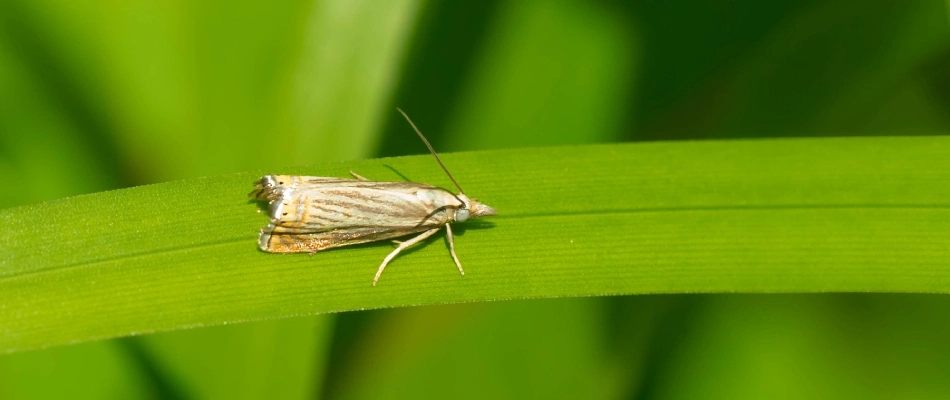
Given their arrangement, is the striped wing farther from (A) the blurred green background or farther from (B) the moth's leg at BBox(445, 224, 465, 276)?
(A) the blurred green background

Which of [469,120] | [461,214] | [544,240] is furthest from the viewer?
[469,120]

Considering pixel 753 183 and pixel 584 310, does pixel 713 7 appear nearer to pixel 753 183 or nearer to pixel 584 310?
pixel 753 183

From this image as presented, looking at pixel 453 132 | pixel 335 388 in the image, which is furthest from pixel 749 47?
pixel 335 388

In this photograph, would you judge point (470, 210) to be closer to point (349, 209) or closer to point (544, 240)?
point (544, 240)

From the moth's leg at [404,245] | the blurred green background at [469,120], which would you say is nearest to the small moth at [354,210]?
the moth's leg at [404,245]

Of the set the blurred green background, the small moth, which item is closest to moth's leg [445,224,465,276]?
the small moth

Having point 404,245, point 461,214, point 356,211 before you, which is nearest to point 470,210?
point 461,214
